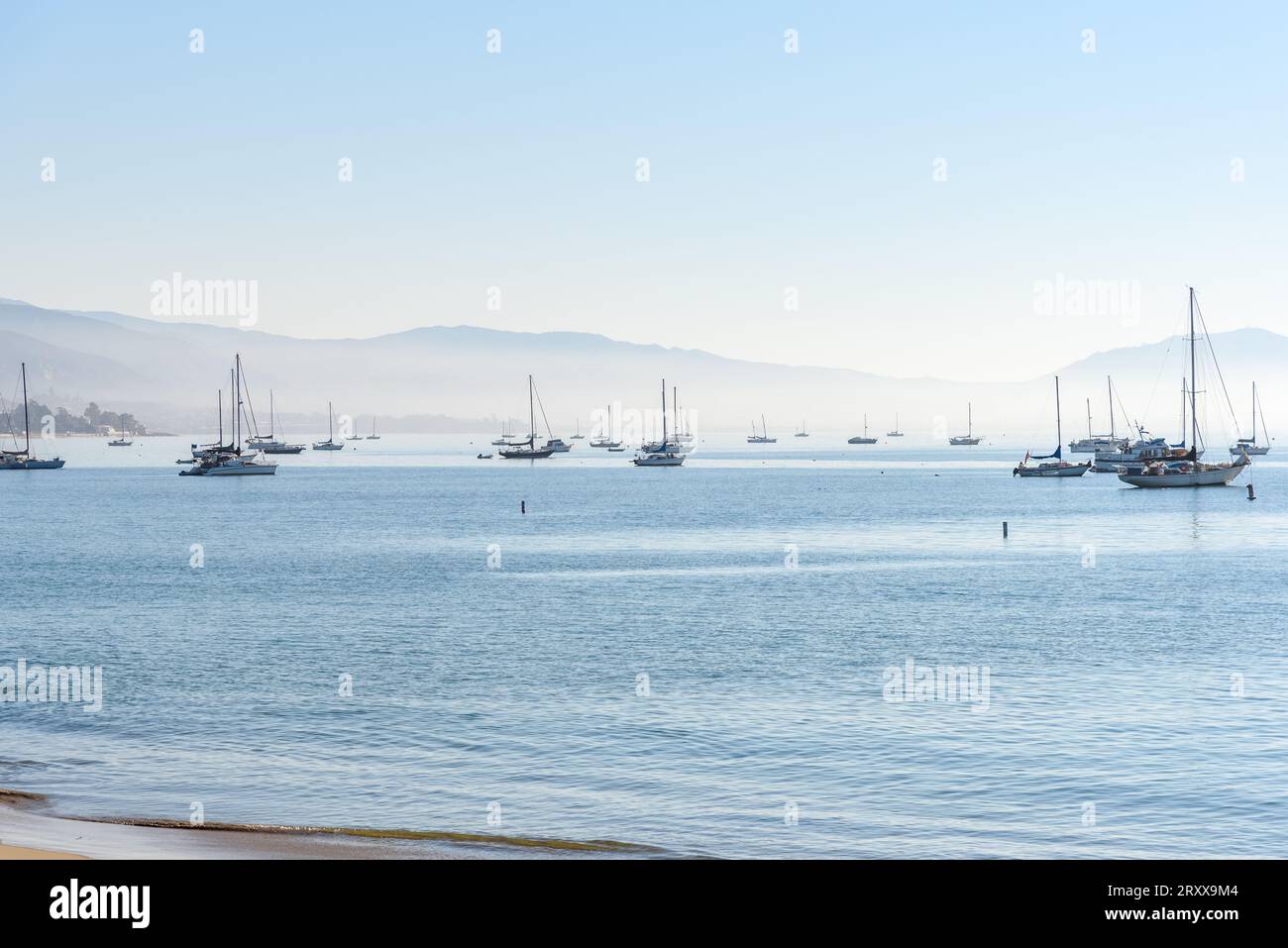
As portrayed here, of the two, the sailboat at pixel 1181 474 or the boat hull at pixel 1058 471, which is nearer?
the sailboat at pixel 1181 474

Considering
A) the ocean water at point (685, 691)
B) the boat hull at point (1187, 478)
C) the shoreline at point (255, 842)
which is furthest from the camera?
the boat hull at point (1187, 478)

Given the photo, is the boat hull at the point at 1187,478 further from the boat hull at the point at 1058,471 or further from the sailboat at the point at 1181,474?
the boat hull at the point at 1058,471

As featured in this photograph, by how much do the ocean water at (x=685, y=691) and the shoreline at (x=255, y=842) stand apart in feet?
2.63

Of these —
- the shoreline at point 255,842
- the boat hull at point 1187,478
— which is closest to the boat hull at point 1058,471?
the boat hull at point 1187,478

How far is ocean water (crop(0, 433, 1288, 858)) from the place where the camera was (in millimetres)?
23641

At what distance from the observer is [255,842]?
20.6 meters

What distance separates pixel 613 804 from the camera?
24219 mm

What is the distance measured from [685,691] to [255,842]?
1681 centimetres

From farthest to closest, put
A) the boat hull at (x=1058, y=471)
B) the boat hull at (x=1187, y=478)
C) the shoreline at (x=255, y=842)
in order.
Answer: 1. the boat hull at (x=1058, y=471)
2. the boat hull at (x=1187, y=478)
3. the shoreline at (x=255, y=842)

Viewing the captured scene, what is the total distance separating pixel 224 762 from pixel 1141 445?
15438cm

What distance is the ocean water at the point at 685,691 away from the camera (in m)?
23.6
